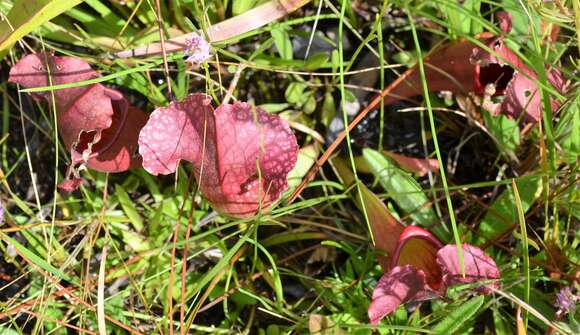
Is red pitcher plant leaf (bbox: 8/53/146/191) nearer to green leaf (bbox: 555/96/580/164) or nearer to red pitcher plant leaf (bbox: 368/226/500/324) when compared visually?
red pitcher plant leaf (bbox: 368/226/500/324)

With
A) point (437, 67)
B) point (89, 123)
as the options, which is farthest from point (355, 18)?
point (89, 123)

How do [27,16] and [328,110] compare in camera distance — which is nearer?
[27,16]

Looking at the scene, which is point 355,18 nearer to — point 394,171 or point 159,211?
point 394,171

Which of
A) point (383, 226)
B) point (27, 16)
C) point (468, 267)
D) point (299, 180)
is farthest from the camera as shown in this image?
point (299, 180)

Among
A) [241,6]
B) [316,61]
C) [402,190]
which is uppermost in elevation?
[241,6]

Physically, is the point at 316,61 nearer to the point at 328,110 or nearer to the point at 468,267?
the point at 328,110

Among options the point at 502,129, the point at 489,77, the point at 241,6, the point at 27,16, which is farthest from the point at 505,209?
the point at 27,16
